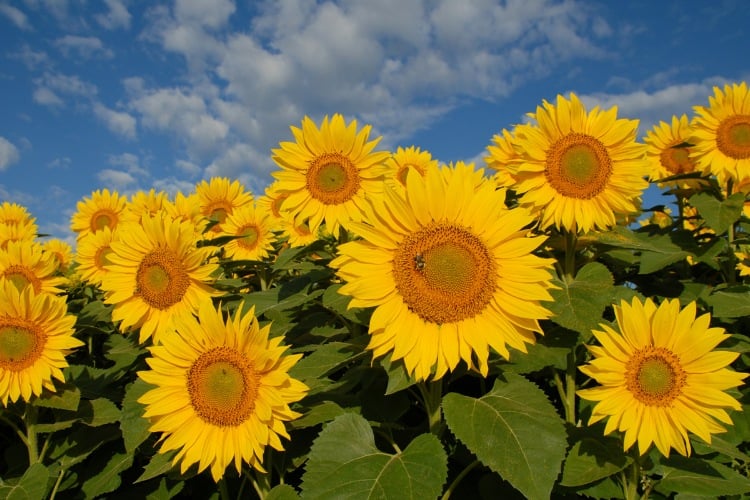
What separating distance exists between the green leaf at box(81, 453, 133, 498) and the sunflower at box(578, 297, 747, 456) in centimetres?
259

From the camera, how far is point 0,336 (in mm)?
3498

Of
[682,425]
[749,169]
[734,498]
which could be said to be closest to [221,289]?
[682,425]

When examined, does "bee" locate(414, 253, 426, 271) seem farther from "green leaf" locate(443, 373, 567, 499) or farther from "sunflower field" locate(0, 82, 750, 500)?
"green leaf" locate(443, 373, 567, 499)

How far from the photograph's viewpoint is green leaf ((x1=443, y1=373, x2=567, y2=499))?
7.66 feet

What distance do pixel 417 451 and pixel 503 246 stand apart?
93 centimetres

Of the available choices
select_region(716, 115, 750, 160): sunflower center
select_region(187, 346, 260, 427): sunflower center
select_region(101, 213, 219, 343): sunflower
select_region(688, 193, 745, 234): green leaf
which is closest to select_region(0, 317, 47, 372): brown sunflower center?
select_region(101, 213, 219, 343): sunflower

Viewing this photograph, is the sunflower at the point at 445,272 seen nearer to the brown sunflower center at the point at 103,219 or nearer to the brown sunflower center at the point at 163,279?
the brown sunflower center at the point at 163,279

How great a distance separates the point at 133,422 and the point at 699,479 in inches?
108

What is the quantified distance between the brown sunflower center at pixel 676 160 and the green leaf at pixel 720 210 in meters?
1.16

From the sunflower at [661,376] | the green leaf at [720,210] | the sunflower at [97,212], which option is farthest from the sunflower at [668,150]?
the sunflower at [97,212]

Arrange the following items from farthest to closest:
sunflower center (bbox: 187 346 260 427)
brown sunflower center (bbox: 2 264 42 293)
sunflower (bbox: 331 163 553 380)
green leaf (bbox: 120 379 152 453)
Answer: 1. brown sunflower center (bbox: 2 264 42 293)
2. green leaf (bbox: 120 379 152 453)
3. sunflower center (bbox: 187 346 260 427)
4. sunflower (bbox: 331 163 553 380)

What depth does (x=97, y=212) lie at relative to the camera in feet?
24.5

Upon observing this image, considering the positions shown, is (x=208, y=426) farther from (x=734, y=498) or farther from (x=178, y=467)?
(x=734, y=498)

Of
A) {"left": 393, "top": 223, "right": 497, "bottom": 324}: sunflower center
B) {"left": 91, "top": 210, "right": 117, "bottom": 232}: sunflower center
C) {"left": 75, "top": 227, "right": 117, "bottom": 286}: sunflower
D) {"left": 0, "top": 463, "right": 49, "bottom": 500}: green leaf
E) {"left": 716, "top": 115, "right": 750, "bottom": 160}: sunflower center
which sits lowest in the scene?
{"left": 0, "top": 463, "right": 49, "bottom": 500}: green leaf
